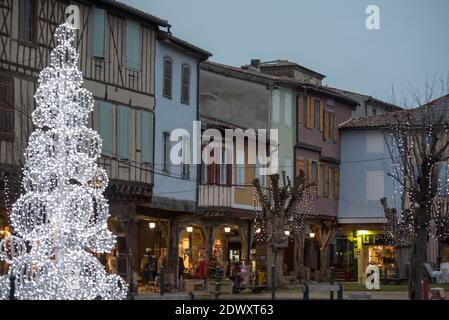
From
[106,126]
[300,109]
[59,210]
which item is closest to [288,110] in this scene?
[300,109]

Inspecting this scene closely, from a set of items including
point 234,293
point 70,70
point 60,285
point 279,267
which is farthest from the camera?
point 279,267

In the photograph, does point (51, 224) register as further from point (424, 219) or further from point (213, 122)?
point (213, 122)

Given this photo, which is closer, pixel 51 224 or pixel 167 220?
pixel 51 224

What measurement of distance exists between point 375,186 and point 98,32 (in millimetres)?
18960

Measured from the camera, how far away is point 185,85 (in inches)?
1291

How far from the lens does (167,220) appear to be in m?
32.6

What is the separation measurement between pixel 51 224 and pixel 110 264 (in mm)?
11041

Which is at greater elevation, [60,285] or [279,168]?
[279,168]

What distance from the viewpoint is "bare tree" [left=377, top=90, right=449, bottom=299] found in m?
22.0

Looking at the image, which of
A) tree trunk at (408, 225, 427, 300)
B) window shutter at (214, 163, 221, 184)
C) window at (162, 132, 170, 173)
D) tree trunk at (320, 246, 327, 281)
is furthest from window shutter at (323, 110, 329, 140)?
tree trunk at (408, 225, 427, 300)

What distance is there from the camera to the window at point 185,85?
32656mm

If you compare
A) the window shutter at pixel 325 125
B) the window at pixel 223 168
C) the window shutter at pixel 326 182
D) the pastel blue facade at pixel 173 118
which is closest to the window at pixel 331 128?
the window shutter at pixel 325 125

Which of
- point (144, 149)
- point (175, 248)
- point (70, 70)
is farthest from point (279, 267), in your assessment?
point (70, 70)

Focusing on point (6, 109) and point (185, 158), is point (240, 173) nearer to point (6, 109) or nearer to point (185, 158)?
point (185, 158)
